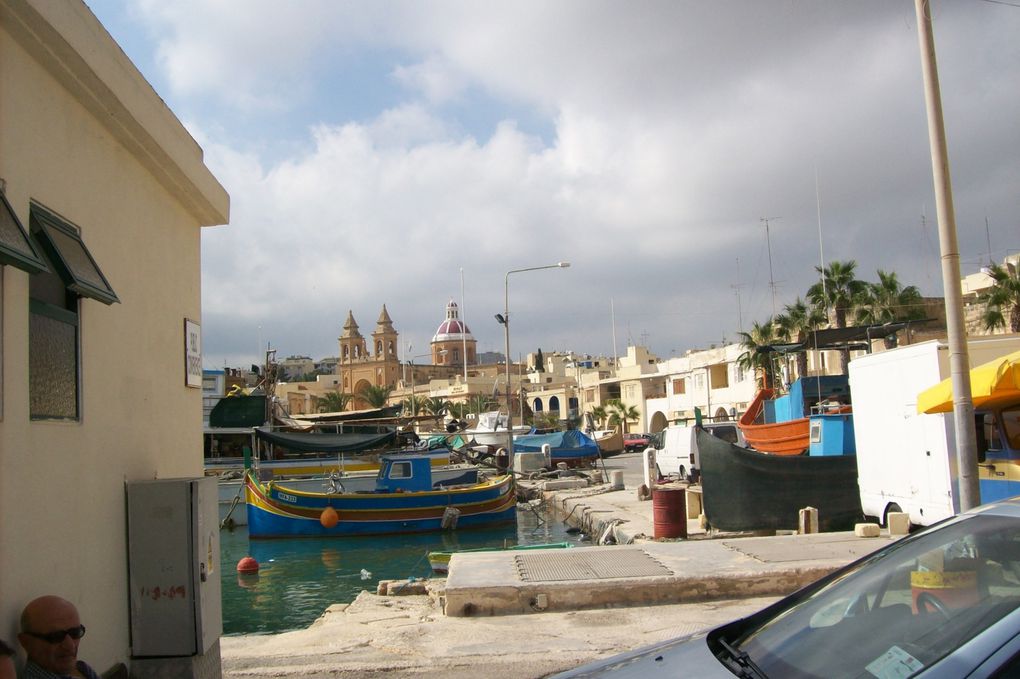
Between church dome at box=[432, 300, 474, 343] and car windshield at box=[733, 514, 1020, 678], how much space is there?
456 feet

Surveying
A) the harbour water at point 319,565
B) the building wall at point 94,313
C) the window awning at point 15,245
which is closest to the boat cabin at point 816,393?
the harbour water at point 319,565

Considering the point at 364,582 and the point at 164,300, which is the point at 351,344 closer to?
the point at 364,582

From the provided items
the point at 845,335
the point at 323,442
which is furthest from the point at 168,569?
the point at 323,442

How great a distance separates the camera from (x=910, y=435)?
458 inches

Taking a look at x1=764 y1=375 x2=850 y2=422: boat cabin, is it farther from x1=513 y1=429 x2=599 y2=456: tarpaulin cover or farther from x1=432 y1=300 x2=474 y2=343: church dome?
x1=432 y1=300 x2=474 y2=343: church dome

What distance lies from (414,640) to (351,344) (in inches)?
4958

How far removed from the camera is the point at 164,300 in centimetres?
652

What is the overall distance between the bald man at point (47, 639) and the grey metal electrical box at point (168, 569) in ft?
4.15

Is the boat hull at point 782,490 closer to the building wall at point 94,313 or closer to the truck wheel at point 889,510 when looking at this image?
the truck wheel at point 889,510

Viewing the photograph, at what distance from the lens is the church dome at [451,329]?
143 m

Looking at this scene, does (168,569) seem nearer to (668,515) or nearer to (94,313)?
(94,313)

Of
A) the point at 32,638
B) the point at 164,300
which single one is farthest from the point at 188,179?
the point at 32,638

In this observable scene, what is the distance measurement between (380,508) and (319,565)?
366cm

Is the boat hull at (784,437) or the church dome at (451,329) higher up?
the church dome at (451,329)
